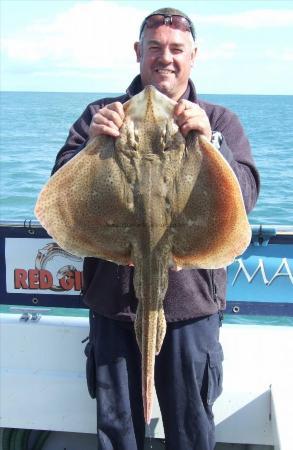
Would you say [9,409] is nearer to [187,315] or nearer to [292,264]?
[187,315]

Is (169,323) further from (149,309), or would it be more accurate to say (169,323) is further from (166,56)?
(166,56)

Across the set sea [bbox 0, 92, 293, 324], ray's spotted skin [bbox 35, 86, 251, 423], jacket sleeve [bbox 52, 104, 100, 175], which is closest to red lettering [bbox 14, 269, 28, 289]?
jacket sleeve [bbox 52, 104, 100, 175]

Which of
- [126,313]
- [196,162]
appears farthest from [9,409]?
[196,162]

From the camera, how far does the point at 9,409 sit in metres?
3.86

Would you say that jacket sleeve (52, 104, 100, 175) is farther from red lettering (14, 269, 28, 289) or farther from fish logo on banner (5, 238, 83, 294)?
red lettering (14, 269, 28, 289)

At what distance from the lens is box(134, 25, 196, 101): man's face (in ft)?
9.48

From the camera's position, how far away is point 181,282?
2.96m

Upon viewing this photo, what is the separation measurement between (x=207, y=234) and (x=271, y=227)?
1.44m

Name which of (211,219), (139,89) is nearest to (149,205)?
(211,219)

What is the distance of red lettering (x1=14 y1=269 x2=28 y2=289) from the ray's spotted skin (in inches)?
62.0

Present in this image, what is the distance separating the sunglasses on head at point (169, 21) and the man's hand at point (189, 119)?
0.79 metres

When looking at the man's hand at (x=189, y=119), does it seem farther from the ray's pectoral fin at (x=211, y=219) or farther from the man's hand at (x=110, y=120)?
the man's hand at (x=110, y=120)

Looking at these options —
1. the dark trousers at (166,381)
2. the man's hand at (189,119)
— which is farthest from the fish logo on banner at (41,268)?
the man's hand at (189,119)

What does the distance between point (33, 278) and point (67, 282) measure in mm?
251
